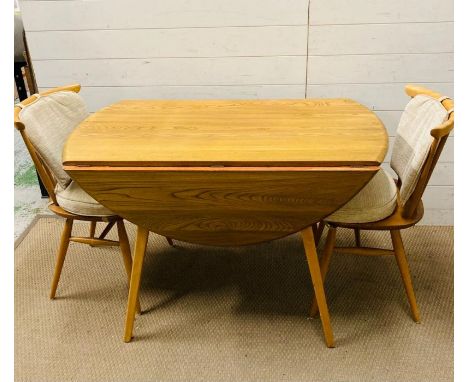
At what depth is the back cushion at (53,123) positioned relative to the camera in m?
1.45

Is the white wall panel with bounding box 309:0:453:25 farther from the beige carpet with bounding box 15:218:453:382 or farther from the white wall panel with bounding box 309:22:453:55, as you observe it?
the beige carpet with bounding box 15:218:453:382

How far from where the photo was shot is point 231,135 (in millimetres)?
1385

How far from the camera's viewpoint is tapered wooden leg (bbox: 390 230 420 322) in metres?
1.50

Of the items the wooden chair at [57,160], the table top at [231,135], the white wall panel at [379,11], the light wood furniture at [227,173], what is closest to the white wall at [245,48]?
the white wall panel at [379,11]

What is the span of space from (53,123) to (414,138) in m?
1.34

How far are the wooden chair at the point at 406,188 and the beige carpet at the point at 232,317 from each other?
143 millimetres

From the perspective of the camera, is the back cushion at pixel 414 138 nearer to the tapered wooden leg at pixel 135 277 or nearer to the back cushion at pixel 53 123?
the tapered wooden leg at pixel 135 277

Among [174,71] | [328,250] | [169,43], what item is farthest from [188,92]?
[328,250]

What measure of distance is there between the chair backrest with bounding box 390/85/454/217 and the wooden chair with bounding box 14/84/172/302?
1.04 meters

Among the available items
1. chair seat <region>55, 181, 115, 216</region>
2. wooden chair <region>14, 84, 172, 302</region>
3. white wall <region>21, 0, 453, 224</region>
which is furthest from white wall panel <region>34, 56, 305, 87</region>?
chair seat <region>55, 181, 115, 216</region>

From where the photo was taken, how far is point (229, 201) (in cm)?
128

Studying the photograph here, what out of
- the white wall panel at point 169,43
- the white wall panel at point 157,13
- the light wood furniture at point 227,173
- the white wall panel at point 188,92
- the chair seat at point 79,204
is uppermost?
the white wall panel at point 157,13

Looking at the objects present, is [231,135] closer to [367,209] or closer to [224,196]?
[224,196]

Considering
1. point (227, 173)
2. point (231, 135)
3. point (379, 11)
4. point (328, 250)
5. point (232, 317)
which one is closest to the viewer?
point (227, 173)
